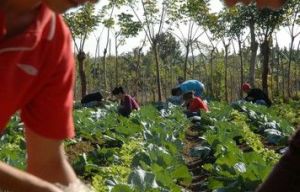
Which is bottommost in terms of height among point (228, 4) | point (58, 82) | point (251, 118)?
point (251, 118)

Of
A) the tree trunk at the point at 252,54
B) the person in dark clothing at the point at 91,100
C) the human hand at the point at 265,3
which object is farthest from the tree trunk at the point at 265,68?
the human hand at the point at 265,3

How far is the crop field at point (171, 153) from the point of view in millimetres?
6297

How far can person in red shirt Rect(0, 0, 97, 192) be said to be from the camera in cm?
157

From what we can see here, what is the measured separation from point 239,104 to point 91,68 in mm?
34161

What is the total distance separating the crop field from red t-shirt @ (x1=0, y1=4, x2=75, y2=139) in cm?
334

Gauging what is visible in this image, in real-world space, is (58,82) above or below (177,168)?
above

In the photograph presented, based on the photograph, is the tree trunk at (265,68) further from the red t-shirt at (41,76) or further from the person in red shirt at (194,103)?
the red t-shirt at (41,76)

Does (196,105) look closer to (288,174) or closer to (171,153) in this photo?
(171,153)

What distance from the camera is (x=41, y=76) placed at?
1834 mm

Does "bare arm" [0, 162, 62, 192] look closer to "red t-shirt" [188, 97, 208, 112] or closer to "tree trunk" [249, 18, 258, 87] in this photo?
"red t-shirt" [188, 97, 208, 112]

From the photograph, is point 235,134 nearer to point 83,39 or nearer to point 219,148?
point 219,148

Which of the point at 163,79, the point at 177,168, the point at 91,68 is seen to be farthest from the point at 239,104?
the point at 91,68

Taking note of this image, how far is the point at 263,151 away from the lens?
28.0 feet

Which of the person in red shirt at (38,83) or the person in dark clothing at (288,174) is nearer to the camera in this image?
the person in red shirt at (38,83)
